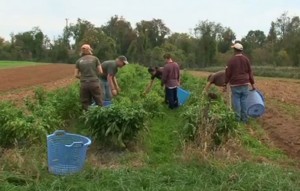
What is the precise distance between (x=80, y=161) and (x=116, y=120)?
1431mm

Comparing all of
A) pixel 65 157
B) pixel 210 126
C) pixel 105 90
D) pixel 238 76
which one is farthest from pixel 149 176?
pixel 105 90

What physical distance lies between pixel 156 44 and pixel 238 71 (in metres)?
74.8

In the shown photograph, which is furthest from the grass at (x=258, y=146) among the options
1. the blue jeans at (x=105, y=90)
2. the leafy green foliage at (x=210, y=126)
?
the blue jeans at (x=105, y=90)

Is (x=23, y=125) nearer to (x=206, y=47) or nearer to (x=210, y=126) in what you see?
(x=210, y=126)

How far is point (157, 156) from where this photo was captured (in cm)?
709

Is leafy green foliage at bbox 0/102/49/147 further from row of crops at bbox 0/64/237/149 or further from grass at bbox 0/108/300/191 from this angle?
grass at bbox 0/108/300/191

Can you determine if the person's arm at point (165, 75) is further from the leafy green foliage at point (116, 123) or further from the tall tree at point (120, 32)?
the tall tree at point (120, 32)

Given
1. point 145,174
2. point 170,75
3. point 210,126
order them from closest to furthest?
point 145,174
point 210,126
point 170,75

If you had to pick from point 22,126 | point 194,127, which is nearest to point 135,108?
point 194,127

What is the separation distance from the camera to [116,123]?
283 inches

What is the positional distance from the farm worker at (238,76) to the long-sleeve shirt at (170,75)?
7.11 feet

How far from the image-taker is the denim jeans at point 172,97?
11.9 metres

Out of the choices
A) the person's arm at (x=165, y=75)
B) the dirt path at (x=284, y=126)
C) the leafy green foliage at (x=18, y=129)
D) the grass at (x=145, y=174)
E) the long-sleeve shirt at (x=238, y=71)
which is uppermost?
the long-sleeve shirt at (x=238, y=71)

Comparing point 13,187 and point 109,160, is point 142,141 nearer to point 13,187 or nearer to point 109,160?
point 109,160
